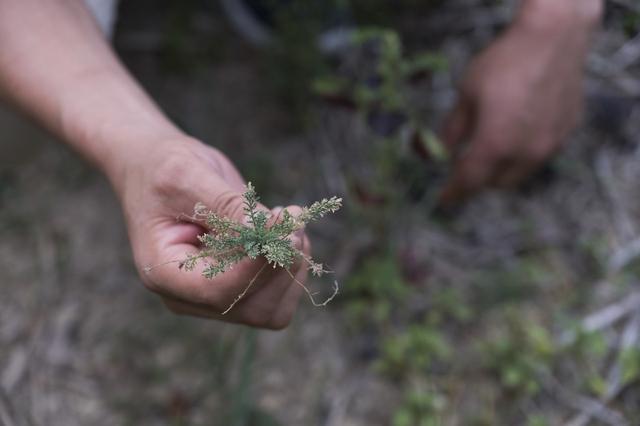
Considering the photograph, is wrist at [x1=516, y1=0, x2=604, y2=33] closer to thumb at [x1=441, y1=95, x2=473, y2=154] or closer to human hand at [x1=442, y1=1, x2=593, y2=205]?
human hand at [x1=442, y1=1, x2=593, y2=205]

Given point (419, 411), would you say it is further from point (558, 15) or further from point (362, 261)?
point (558, 15)

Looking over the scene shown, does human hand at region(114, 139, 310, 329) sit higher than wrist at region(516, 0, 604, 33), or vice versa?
wrist at region(516, 0, 604, 33)

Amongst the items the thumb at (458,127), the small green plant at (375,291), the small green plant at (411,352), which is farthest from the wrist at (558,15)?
the small green plant at (411,352)

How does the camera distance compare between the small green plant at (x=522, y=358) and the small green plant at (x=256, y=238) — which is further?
the small green plant at (x=522, y=358)

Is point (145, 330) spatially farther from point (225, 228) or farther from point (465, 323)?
point (225, 228)

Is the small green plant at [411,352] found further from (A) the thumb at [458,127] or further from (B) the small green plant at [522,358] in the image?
(A) the thumb at [458,127]

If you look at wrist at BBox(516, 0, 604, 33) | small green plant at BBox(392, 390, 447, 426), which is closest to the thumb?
wrist at BBox(516, 0, 604, 33)

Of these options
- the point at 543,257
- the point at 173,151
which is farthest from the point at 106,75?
the point at 543,257
